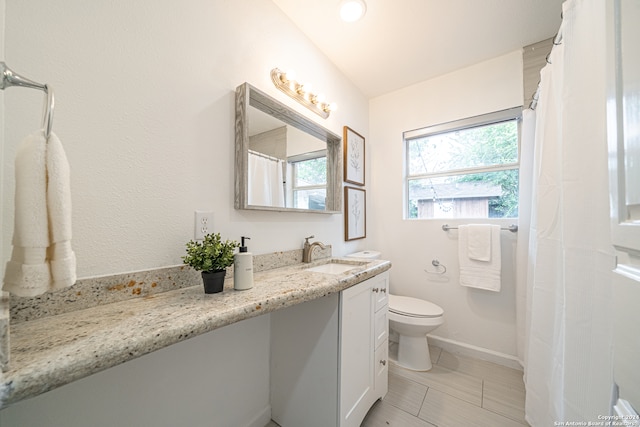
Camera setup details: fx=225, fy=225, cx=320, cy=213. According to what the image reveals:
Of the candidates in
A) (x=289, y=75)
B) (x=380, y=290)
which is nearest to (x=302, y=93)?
(x=289, y=75)

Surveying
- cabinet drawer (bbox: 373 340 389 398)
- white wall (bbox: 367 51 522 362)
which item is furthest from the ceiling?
cabinet drawer (bbox: 373 340 389 398)

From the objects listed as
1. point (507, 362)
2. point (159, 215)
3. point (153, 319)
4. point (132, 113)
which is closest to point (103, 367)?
point (153, 319)

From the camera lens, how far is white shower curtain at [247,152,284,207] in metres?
1.18

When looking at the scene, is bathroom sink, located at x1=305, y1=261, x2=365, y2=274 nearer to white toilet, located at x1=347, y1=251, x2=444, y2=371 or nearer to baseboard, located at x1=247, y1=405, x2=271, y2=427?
white toilet, located at x1=347, y1=251, x2=444, y2=371

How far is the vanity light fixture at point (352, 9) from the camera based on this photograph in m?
1.33

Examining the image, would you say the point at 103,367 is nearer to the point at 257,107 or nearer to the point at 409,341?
the point at 257,107

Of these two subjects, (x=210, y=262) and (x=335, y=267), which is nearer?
(x=210, y=262)

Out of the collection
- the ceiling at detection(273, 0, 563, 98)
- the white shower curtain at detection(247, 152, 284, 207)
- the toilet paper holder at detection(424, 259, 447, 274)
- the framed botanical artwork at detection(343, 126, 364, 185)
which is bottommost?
the toilet paper holder at detection(424, 259, 447, 274)

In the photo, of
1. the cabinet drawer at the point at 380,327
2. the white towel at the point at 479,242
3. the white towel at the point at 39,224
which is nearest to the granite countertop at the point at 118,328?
the white towel at the point at 39,224

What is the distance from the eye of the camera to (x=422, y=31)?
1.56 m

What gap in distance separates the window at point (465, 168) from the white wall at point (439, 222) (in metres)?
0.10

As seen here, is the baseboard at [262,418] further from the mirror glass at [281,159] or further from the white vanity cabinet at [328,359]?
the mirror glass at [281,159]

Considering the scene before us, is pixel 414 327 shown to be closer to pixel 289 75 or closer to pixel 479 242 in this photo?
pixel 479 242

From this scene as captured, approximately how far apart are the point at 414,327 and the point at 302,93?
5.84 feet
